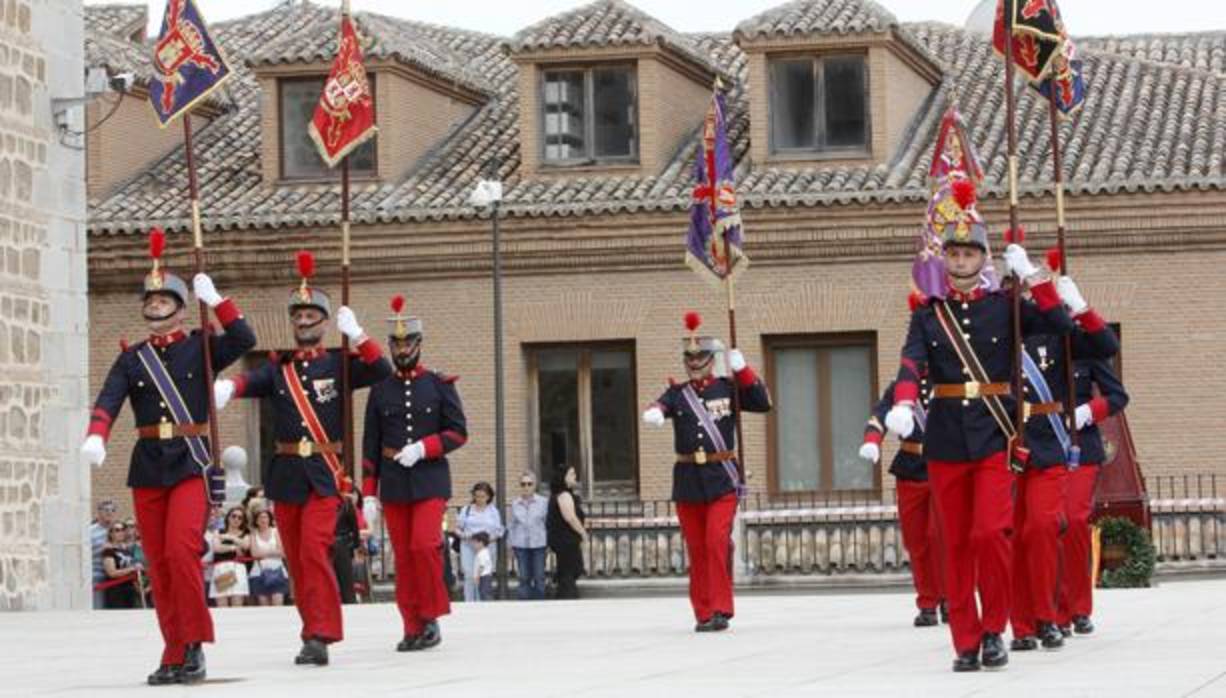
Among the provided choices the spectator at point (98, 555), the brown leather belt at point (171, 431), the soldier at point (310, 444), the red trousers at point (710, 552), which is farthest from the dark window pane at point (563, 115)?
the brown leather belt at point (171, 431)

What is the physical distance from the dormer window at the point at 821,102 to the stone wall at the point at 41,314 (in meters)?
12.9

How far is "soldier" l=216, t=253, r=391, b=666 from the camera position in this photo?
50.3 ft

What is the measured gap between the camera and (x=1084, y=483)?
16359 mm

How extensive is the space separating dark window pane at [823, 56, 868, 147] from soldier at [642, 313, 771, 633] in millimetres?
18264

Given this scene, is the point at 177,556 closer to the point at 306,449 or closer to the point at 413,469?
the point at 306,449

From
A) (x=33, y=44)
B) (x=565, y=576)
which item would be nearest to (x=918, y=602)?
(x=33, y=44)

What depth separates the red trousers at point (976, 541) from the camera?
44.7 feet

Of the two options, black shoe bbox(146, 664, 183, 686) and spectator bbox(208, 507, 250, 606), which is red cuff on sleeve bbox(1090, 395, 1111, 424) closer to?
black shoe bbox(146, 664, 183, 686)

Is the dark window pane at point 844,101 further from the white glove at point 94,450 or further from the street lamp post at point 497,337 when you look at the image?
the white glove at point 94,450

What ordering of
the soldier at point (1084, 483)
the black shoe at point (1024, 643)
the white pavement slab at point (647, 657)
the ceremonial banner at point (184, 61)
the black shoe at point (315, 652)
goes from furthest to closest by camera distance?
the ceremonial banner at point (184, 61) < the soldier at point (1084, 483) < the black shoe at point (315, 652) < the black shoe at point (1024, 643) < the white pavement slab at point (647, 657)

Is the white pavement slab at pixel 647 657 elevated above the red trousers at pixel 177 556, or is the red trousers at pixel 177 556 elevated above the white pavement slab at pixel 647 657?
the red trousers at pixel 177 556

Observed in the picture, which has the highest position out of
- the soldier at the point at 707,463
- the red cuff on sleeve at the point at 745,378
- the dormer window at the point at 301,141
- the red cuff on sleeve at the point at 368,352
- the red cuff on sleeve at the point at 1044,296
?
the dormer window at the point at 301,141

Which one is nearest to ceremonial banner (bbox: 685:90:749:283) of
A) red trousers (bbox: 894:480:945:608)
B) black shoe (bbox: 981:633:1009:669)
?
red trousers (bbox: 894:480:945:608)

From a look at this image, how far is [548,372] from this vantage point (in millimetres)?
36844
